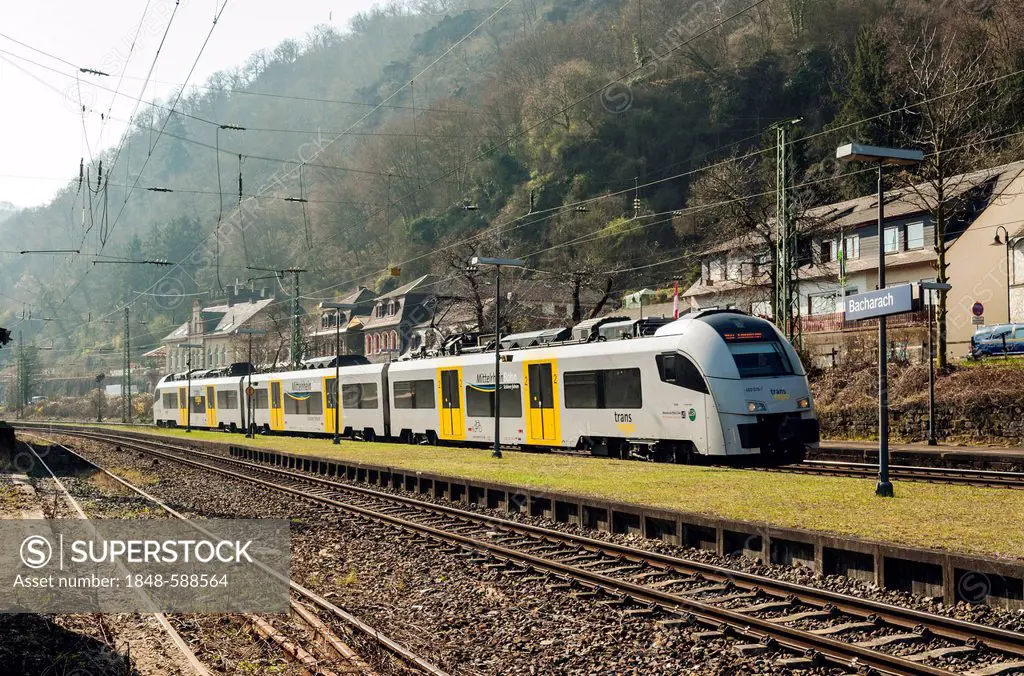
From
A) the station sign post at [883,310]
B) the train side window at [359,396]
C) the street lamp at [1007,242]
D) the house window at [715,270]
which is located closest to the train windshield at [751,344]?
the station sign post at [883,310]

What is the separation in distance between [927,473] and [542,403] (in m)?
10.1

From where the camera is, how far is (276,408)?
45750 millimetres

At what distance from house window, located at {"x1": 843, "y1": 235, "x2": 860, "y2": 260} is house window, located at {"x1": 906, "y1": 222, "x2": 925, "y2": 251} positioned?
311 centimetres

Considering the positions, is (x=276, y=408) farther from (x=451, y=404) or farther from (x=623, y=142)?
(x=623, y=142)

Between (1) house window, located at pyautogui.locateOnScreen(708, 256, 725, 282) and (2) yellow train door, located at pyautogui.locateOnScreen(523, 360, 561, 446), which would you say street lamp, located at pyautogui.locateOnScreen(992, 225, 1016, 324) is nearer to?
(1) house window, located at pyautogui.locateOnScreen(708, 256, 725, 282)

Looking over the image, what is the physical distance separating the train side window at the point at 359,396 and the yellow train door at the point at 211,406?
18883 millimetres

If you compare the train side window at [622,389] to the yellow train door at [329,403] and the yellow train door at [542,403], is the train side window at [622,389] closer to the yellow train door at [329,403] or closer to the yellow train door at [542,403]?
the yellow train door at [542,403]

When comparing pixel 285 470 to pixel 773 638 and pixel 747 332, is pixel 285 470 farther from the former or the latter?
pixel 773 638

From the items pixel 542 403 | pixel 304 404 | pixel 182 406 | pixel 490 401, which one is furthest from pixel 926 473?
pixel 182 406

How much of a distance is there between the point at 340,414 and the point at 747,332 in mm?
23024

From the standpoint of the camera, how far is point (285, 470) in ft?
94.1

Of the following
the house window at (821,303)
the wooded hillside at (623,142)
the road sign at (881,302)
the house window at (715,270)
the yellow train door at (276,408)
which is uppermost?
the wooded hillside at (623,142)

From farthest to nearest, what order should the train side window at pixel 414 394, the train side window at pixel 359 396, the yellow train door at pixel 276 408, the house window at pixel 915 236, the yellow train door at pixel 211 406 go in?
the yellow train door at pixel 211 406, the house window at pixel 915 236, the yellow train door at pixel 276 408, the train side window at pixel 359 396, the train side window at pixel 414 394

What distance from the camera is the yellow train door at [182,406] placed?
6044 centimetres
